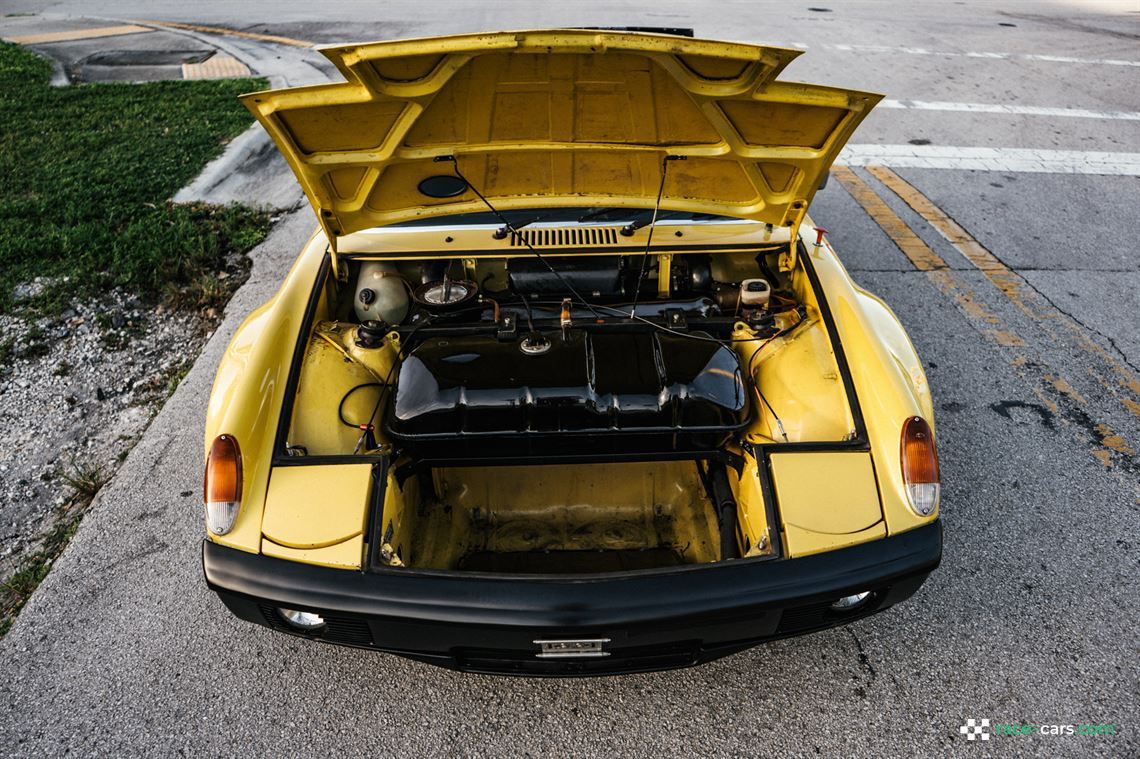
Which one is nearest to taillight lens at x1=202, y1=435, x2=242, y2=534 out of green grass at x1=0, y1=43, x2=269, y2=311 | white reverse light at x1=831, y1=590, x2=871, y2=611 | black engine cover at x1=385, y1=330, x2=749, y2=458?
black engine cover at x1=385, y1=330, x2=749, y2=458

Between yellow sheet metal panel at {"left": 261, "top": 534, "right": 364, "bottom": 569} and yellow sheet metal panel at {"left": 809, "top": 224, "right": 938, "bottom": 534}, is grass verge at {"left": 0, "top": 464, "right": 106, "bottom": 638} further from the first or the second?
yellow sheet metal panel at {"left": 809, "top": 224, "right": 938, "bottom": 534}

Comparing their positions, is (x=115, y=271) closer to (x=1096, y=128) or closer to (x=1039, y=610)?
(x=1039, y=610)

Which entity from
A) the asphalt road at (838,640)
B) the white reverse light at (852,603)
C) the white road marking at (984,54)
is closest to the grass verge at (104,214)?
the asphalt road at (838,640)

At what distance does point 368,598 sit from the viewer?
2.02 m

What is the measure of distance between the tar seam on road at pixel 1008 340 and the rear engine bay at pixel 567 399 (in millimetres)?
1858

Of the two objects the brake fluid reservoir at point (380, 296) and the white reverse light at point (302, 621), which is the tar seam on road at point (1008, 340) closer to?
the brake fluid reservoir at point (380, 296)

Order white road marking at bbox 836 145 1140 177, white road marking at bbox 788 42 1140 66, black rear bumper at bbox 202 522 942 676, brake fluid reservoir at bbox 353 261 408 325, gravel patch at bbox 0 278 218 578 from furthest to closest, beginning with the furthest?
white road marking at bbox 788 42 1140 66 < white road marking at bbox 836 145 1140 177 < gravel patch at bbox 0 278 218 578 < brake fluid reservoir at bbox 353 261 408 325 < black rear bumper at bbox 202 522 942 676

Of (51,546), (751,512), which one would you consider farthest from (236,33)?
(751,512)

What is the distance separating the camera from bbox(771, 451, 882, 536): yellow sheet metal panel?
214cm

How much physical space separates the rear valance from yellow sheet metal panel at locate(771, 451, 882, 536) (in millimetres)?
1080

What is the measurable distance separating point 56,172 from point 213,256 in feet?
7.62

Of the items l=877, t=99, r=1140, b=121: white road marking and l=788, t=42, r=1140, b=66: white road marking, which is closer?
l=877, t=99, r=1140, b=121: white road marking

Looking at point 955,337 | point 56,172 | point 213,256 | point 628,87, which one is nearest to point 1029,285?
point 955,337

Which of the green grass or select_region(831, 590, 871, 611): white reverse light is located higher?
select_region(831, 590, 871, 611): white reverse light
